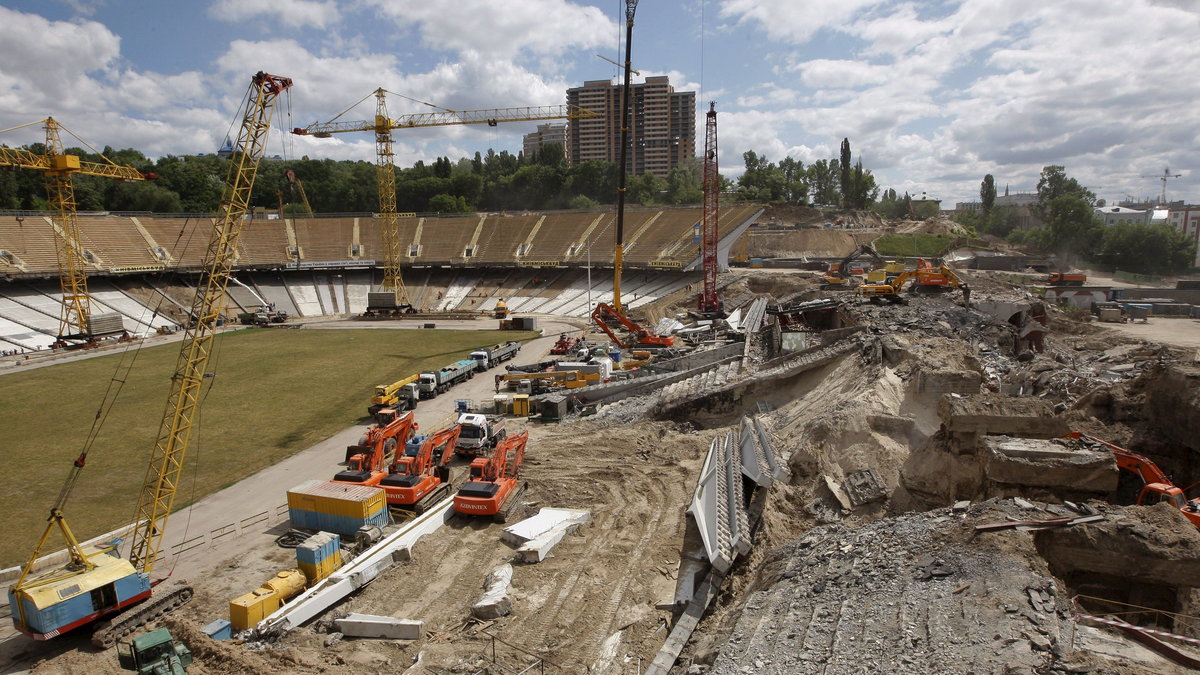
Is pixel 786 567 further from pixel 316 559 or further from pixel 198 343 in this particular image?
pixel 198 343

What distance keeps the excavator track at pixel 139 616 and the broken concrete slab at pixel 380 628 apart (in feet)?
13.8

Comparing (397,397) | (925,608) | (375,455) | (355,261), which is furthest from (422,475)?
(355,261)

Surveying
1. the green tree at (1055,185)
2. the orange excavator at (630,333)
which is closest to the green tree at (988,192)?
the green tree at (1055,185)

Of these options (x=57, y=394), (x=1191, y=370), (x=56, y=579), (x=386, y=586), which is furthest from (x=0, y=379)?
(x=1191, y=370)

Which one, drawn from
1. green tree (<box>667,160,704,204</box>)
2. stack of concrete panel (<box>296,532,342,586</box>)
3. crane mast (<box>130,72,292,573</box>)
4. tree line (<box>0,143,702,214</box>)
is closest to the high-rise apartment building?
green tree (<box>667,160,704,204</box>)

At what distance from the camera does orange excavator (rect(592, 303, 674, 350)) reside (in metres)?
37.7

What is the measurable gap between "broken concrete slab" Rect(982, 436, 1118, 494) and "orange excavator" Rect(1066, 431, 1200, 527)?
520 mm

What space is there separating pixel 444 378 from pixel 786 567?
23.7 m

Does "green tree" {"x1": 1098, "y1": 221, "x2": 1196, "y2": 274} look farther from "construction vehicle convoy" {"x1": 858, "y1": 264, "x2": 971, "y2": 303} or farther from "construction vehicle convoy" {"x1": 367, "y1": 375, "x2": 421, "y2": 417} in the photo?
"construction vehicle convoy" {"x1": 367, "y1": 375, "x2": 421, "y2": 417}

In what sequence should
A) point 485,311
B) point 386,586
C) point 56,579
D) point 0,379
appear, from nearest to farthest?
point 56,579, point 386,586, point 0,379, point 485,311

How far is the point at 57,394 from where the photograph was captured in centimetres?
3166

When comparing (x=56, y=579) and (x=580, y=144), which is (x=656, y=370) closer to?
(x=56, y=579)

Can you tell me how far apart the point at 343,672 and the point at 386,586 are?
9.44 feet

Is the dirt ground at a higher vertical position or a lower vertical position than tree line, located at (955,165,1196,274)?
lower
